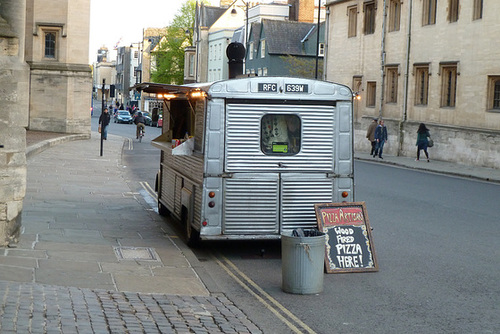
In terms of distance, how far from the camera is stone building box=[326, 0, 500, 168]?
33.1 meters

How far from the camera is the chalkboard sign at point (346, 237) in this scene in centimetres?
1076

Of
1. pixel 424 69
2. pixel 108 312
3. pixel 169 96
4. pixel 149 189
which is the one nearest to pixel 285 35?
pixel 424 69

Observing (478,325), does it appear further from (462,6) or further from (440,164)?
(462,6)

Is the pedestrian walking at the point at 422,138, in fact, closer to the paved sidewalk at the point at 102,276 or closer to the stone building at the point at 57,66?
the stone building at the point at 57,66

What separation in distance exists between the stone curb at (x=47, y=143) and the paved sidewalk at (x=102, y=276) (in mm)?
10537

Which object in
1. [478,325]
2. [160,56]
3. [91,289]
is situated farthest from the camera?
[160,56]

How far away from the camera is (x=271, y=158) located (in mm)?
11758

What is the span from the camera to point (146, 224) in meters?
14.8

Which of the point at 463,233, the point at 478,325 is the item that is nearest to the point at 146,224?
the point at 463,233

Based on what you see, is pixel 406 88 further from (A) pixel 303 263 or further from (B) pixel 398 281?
(A) pixel 303 263

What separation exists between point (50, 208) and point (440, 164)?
70.1 feet

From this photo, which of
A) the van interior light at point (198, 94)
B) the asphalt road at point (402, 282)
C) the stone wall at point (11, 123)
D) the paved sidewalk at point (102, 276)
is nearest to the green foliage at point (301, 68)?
the paved sidewalk at point (102, 276)

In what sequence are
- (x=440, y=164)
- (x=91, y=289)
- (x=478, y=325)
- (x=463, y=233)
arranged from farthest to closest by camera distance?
(x=440, y=164), (x=463, y=233), (x=91, y=289), (x=478, y=325)

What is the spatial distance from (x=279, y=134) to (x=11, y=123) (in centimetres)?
390
